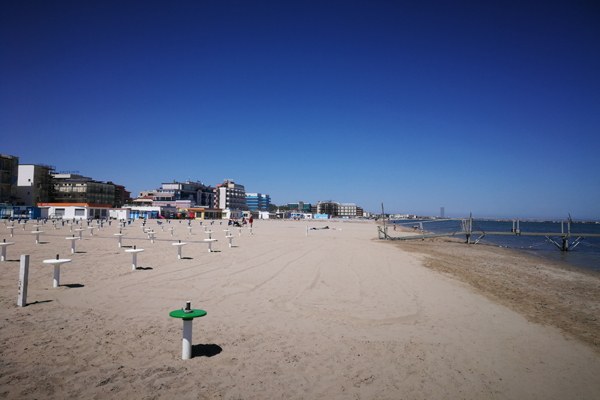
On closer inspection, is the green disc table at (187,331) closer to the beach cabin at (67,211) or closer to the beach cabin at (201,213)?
the beach cabin at (67,211)

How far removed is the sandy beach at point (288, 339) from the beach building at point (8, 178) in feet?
255

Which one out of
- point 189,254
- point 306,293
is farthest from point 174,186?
point 306,293

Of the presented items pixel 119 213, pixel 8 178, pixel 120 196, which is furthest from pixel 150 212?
pixel 120 196

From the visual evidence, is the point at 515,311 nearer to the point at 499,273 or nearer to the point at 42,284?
the point at 499,273

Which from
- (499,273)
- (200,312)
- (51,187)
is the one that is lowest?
(499,273)

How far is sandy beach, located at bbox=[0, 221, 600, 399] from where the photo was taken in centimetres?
459

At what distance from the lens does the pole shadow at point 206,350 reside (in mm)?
5371

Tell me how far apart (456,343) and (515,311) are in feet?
13.1

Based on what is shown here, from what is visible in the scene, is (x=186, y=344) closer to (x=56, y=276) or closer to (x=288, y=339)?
(x=288, y=339)

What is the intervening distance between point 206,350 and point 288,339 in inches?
59.8

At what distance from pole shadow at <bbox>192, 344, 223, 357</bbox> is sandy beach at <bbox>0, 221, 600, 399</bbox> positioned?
33 mm

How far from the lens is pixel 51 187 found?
9119 cm

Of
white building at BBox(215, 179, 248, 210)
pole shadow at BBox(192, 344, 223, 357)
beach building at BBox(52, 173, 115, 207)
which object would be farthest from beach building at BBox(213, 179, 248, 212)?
pole shadow at BBox(192, 344, 223, 357)

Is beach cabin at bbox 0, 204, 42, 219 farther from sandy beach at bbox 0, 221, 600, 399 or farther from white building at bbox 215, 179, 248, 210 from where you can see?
white building at bbox 215, 179, 248, 210
